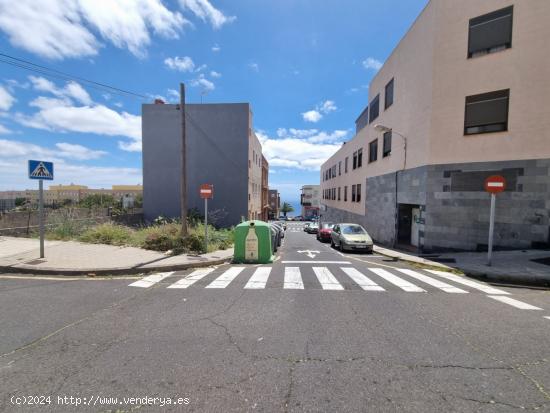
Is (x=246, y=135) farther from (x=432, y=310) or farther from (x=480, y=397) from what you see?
(x=480, y=397)

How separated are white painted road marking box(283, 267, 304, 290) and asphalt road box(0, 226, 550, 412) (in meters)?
0.13

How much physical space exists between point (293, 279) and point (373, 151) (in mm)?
16186

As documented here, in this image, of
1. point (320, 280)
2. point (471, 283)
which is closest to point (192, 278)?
point (320, 280)

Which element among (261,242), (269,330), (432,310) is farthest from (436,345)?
(261,242)

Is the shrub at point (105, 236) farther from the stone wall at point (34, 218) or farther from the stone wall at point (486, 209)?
the stone wall at point (486, 209)

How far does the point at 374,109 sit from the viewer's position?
63.7ft

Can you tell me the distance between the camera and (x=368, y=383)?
2.54 meters

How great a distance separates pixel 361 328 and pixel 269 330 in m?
1.41

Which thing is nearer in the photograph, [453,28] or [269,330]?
[269,330]

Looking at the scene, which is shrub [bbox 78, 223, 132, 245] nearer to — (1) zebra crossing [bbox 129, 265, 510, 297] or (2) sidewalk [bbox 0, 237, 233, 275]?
(2) sidewalk [bbox 0, 237, 233, 275]

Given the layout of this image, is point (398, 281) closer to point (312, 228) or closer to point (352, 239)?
point (352, 239)

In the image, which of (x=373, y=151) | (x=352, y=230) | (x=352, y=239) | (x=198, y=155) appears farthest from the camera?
(x=198, y=155)

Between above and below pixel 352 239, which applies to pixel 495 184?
above

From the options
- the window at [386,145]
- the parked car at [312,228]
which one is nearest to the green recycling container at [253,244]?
the window at [386,145]
